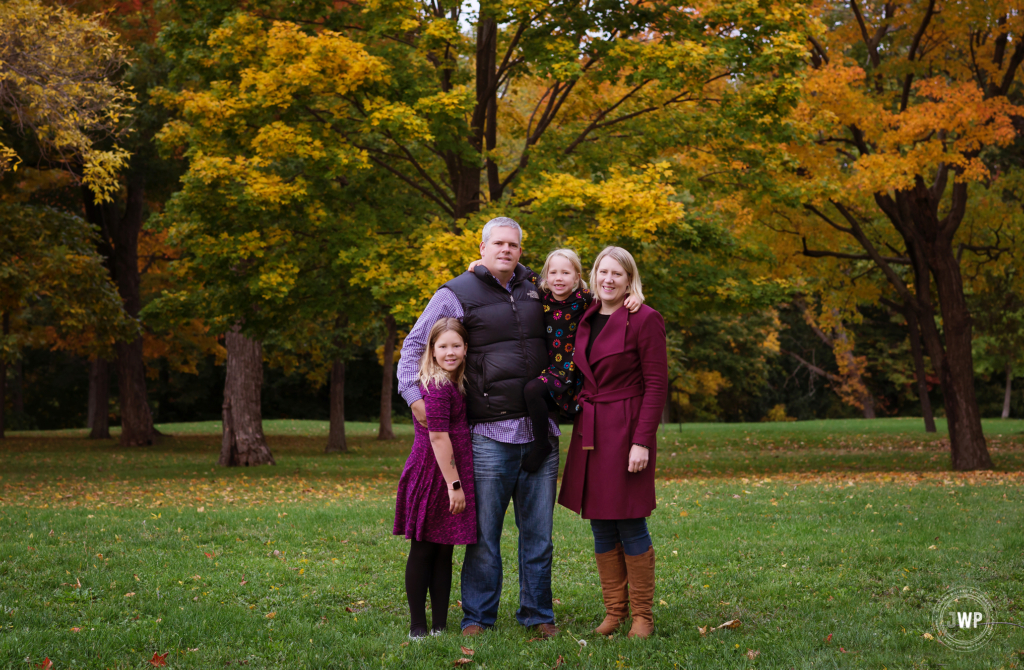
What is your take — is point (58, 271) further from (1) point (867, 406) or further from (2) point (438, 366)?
(1) point (867, 406)

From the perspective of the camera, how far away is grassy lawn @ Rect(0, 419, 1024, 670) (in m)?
4.05

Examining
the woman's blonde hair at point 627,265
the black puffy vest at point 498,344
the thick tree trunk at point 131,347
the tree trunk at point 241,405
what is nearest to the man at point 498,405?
the black puffy vest at point 498,344

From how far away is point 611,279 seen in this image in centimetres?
427

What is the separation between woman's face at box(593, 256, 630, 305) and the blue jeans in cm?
79

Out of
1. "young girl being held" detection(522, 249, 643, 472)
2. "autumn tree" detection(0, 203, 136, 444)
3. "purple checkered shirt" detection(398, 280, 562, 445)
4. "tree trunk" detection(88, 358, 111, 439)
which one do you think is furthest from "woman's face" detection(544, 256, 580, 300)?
"tree trunk" detection(88, 358, 111, 439)

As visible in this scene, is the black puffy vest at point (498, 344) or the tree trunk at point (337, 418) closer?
the black puffy vest at point (498, 344)

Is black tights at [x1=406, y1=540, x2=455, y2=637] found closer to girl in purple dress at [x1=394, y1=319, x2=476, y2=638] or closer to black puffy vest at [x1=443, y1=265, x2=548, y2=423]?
girl in purple dress at [x1=394, y1=319, x2=476, y2=638]

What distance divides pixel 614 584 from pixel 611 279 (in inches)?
61.7

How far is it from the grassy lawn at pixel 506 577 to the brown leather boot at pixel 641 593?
128mm

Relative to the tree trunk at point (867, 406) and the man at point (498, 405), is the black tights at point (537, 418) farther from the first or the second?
the tree trunk at point (867, 406)

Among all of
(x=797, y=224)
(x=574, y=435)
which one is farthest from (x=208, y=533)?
(x=797, y=224)

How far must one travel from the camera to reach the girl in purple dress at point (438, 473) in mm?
4113

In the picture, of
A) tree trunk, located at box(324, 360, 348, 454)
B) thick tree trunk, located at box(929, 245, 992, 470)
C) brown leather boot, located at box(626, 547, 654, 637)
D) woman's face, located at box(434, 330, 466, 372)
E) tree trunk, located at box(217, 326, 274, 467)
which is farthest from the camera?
tree trunk, located at box(324, 360, 348, 454)

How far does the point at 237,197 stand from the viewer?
1119cm
